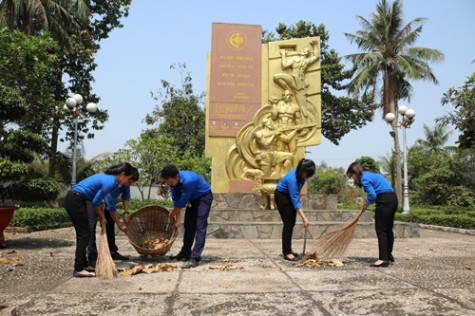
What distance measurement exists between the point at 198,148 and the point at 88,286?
25625 millimetres

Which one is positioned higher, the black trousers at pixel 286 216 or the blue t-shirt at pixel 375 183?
the blue t-shirt at pixel 375 183

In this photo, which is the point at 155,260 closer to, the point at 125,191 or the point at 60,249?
the point at 125,191

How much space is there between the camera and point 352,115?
25734 mm

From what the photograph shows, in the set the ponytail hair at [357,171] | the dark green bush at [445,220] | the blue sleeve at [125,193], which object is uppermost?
the ponytail hair at [357,171]

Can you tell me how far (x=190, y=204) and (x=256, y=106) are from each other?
7191 millimetres

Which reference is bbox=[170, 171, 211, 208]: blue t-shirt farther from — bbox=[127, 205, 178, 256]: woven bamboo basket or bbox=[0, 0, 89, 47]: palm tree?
bbox=[0, 0, 89, 47]: palm tree

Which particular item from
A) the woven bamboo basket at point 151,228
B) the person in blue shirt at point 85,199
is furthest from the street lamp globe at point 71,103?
the person in blue shirt at point 85,199

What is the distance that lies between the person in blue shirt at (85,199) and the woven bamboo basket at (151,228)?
85cm

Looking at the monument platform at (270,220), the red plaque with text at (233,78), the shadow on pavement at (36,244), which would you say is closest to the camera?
the shadow on pavement at (36,244)

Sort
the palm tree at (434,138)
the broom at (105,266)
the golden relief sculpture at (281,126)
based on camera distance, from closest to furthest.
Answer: the broom at (105,266)
the golden relief sculpture at (281,126)
the palm tree at (434,138)

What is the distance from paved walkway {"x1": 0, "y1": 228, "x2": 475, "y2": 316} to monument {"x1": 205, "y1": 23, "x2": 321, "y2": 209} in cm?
615

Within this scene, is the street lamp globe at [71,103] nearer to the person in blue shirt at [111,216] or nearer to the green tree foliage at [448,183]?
the person in blue shirt at [111,216]

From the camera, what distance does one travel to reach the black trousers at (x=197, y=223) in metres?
4.82

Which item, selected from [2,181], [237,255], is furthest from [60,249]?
[237,255]
